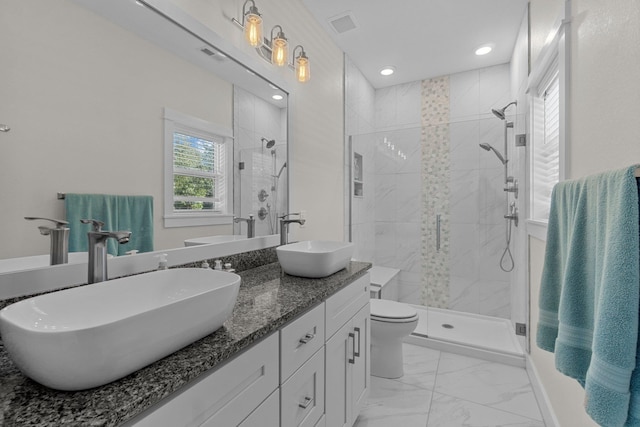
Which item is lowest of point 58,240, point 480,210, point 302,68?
point 58,240

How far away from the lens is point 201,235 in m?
1.46

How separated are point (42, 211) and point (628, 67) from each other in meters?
1.80

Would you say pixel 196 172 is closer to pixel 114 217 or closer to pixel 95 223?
pixel 114 217

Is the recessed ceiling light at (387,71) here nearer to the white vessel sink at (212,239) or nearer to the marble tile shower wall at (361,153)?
the marble tile shower wall at (361,153)

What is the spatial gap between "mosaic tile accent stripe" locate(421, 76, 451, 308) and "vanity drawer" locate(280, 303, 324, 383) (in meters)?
2.32

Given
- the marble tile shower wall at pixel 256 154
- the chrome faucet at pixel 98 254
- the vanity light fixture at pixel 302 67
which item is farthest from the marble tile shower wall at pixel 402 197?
the chrome faucet at pixel 98 254

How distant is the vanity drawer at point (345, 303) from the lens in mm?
1324

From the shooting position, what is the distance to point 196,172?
144 cm

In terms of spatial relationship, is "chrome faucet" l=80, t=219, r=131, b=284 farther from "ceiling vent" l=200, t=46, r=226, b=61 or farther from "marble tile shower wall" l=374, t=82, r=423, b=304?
"marble tile shower wall" l=374, t=82, r=423, b=304

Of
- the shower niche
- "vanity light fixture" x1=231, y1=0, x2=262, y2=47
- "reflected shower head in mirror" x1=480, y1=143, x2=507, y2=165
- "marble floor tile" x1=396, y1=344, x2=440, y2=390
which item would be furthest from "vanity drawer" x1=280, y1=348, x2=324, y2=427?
"reflected shower head in mirror" x1=480, y1=143, x2=507, y2=165

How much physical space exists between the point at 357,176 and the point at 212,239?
2.06 meters

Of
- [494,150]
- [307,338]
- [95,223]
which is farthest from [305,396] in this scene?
[494,150]

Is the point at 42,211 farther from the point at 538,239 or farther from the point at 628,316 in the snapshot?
the point at 538,239

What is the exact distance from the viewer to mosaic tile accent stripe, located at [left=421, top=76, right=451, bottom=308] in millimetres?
3197
